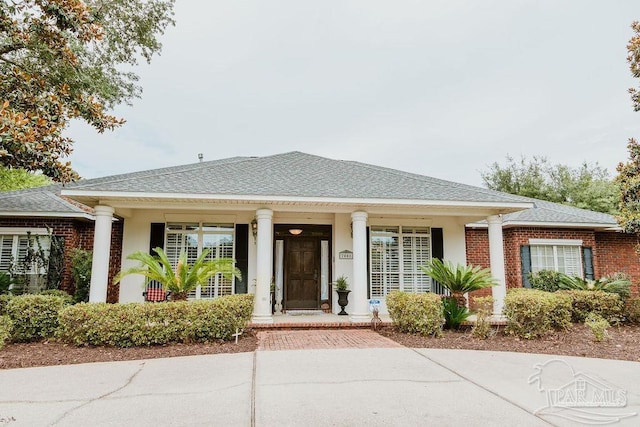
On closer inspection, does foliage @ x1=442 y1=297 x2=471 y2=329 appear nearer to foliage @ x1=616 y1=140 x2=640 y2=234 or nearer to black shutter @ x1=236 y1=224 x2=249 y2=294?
foliage @ x1=616 y1=140 x2=640 y2=234

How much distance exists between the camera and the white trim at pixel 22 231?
9.92m

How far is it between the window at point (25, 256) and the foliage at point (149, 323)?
13.8 ft

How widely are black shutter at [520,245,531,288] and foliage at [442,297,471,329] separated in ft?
15.3

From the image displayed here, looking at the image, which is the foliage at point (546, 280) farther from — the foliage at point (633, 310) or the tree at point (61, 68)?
the tree at point (61, 68)

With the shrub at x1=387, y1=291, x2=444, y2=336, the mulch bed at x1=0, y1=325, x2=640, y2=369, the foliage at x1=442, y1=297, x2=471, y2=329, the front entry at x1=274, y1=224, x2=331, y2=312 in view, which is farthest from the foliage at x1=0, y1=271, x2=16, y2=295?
the foliage at x1=442, y1=297, x2=471, y2=329

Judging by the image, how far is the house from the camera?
8.35m

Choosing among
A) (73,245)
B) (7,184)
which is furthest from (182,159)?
(73,245)

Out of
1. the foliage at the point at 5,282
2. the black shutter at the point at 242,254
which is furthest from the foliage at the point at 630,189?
the foliage at the point at 5,282

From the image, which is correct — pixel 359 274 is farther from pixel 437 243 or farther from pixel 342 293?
pixel 437 243

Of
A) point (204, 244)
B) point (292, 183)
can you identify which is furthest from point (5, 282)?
point (292, 183)

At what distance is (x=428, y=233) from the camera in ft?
35.3

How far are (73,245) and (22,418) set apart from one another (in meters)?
7.82

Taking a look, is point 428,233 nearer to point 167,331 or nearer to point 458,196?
point 458,196

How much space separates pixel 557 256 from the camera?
11961 mm
